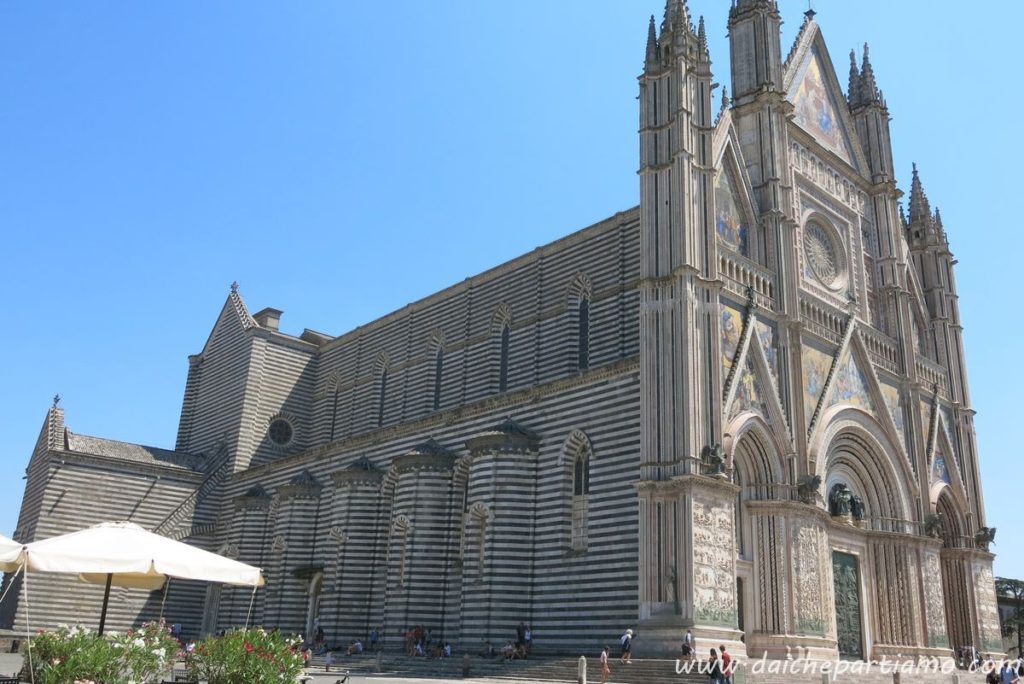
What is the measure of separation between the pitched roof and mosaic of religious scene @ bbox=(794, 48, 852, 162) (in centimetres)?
2657

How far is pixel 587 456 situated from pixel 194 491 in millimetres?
20186

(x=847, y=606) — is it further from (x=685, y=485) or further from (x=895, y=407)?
(x=685, y=485)

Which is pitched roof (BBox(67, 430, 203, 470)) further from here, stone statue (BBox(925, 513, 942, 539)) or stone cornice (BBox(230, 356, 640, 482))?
stone statue (BBox(925, 513, 942, 539))

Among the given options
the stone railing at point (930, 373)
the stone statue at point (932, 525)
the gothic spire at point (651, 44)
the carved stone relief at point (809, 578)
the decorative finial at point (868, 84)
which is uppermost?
the decorative finial at point (868, 84)

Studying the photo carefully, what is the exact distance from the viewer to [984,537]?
94.4 ft

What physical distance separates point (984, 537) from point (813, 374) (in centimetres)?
947

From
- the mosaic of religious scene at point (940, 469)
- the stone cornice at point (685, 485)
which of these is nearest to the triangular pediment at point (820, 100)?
the mosaic of religious scene at point (940, 469)

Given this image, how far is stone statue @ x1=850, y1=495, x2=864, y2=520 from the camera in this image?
2552 cm

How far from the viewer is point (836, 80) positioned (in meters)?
30.6

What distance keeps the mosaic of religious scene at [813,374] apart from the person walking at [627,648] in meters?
8.32

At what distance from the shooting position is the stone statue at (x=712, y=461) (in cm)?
1988

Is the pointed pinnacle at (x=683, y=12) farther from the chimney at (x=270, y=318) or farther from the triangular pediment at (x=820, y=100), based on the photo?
the chimney at (x=270, y=318)

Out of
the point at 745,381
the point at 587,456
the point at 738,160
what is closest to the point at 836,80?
the point at 738,160

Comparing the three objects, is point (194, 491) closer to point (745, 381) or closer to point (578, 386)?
point (578, 386)
